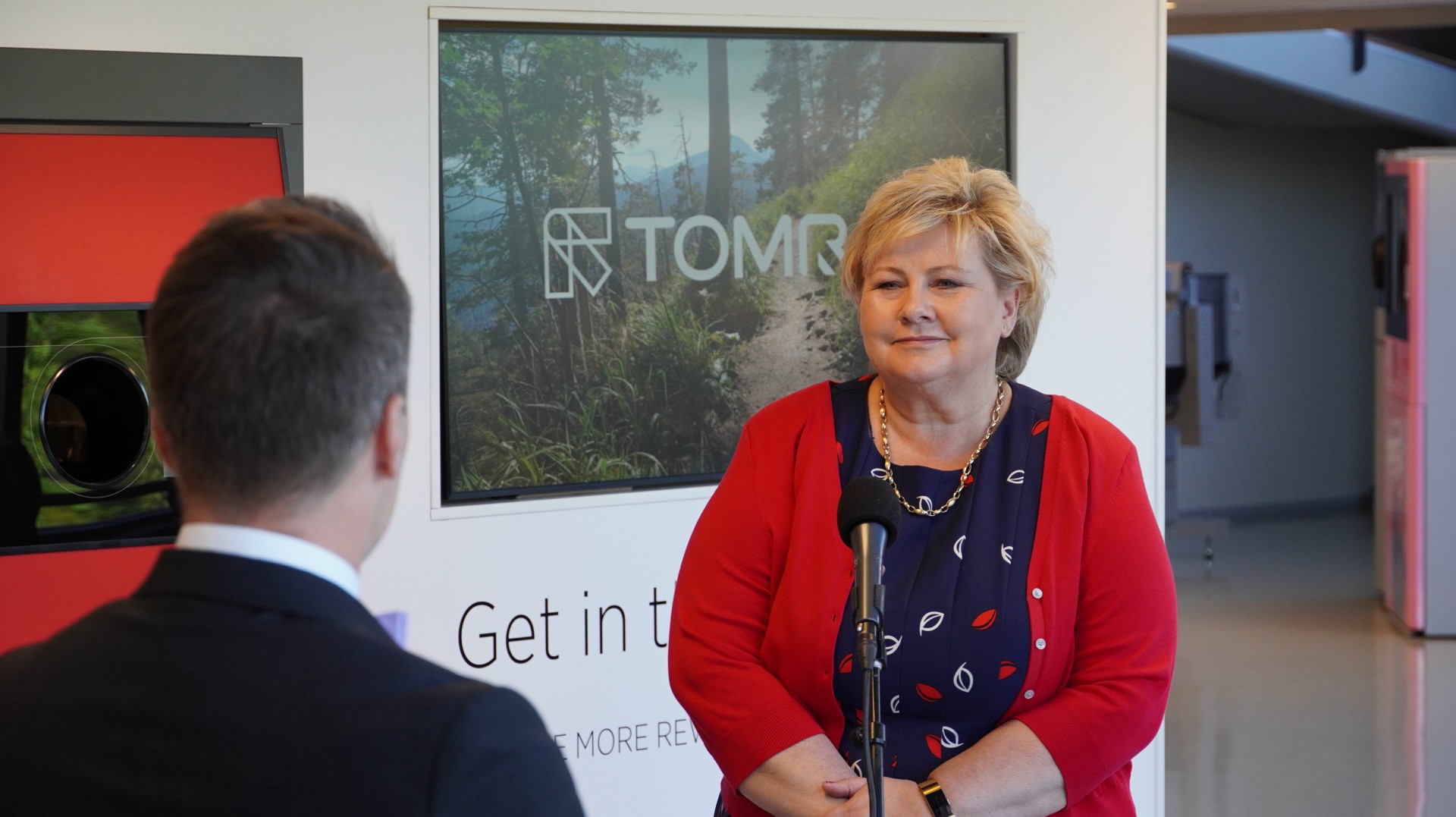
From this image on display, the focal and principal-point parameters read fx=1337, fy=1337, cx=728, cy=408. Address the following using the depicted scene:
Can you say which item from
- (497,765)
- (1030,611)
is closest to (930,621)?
(1030,611)

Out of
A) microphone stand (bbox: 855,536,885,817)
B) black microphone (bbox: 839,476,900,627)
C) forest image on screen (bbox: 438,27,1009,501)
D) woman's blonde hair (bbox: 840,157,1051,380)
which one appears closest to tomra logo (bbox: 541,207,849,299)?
forest image on screen (bbox: 438,27,1009,501)

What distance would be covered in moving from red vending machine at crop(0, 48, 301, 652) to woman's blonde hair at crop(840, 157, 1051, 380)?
4.80 feet

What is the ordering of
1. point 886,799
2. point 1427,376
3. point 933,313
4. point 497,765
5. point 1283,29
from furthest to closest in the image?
point 1427,376 → point 1283,29 → point 933,313 → point 886,799 → point 497,765

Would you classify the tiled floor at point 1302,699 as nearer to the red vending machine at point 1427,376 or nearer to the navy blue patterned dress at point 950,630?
the red vending machine at point 1427,376

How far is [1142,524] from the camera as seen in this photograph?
1.89m

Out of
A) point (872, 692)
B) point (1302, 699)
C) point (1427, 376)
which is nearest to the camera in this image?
point (872, 692)

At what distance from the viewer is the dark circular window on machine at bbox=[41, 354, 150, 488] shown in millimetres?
2596

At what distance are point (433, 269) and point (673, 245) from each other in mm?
573

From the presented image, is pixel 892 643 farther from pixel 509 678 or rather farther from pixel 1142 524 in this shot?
pixel 509 678

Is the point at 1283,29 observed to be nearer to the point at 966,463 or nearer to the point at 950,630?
the point at 966,463

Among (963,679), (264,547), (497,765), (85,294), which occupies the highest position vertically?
(85,294)

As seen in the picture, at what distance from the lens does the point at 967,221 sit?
6.37ft

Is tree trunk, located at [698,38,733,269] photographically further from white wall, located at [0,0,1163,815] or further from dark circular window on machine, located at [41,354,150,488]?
dark circular window on machine, located at [41,354,150,488]

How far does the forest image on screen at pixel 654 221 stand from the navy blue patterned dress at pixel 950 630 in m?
1.37
